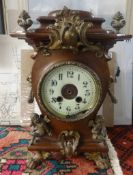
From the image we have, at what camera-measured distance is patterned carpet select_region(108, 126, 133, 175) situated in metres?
0.81

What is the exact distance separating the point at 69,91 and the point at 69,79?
4 cm

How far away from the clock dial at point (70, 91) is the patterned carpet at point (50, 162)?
165 mm

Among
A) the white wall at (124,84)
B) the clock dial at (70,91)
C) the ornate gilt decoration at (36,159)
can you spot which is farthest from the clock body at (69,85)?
the white wall at (124,84)

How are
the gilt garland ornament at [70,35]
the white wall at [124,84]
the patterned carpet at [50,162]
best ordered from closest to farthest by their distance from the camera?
the gilt garland ornament at [70,35]
the patterned carpet at [50,162]
the white wall at [124,84]

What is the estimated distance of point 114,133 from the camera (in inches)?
40.3

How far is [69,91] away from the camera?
0.75 m

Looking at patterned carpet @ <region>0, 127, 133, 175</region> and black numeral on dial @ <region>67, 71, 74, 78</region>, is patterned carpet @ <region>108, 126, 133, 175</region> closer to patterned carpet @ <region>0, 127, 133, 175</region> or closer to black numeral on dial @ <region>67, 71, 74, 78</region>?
patterned carpet @ <region>0, 127, 133, 175</region>

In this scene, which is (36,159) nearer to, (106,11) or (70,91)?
(70,91)

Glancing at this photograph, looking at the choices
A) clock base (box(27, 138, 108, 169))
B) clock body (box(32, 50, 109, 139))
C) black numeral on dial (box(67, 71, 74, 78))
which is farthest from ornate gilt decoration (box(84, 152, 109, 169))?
black numeral on dial (box(67, 71, 74, 78))

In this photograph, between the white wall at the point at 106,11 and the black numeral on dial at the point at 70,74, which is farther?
the white wall at the point at 106,11

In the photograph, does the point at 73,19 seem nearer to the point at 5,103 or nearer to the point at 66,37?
the point at 66,37

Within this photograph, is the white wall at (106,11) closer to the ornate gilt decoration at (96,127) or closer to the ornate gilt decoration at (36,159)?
the ornate gilt decoration at (96,127)

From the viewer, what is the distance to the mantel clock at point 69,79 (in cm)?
69

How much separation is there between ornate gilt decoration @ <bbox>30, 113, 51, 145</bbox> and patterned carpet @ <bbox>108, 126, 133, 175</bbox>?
0.26m
